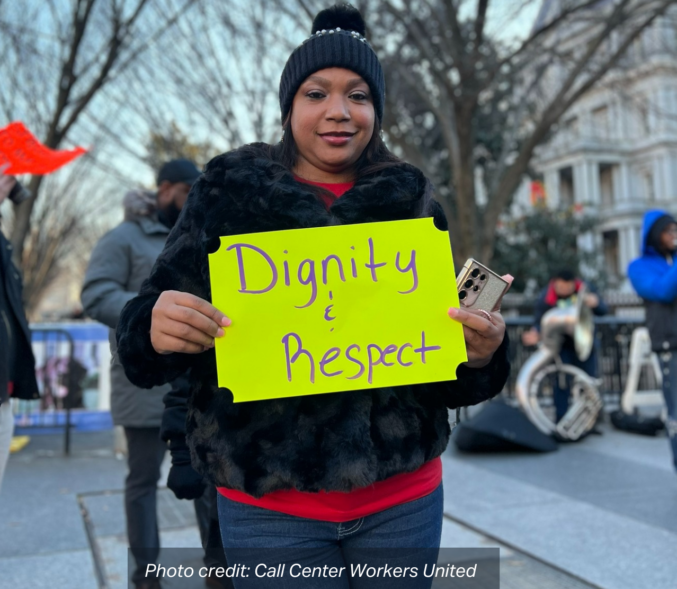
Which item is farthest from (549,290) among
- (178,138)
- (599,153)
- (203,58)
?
(599,153)

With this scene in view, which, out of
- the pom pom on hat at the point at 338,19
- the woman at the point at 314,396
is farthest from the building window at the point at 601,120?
the woman at the point at 314,396

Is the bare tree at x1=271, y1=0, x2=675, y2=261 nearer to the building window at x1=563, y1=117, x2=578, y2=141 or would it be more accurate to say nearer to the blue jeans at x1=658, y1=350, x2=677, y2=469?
the building window at x1=563, y1=117, x2=578, y2=141

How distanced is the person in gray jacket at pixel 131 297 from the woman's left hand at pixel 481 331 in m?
2.13

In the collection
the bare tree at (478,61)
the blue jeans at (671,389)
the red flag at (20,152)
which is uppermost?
the bare tree at (478,61)

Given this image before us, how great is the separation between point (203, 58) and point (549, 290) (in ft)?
22.7

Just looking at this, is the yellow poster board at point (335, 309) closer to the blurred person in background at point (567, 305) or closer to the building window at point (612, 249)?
the blurred person in background at point (567, 305)

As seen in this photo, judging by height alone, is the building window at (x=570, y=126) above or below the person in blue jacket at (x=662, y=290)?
above

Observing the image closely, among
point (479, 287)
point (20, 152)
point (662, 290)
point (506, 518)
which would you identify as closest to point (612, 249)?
point (662, 290)

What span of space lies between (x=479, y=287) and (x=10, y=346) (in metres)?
2.19

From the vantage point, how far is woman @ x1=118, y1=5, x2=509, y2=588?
1.54 meters

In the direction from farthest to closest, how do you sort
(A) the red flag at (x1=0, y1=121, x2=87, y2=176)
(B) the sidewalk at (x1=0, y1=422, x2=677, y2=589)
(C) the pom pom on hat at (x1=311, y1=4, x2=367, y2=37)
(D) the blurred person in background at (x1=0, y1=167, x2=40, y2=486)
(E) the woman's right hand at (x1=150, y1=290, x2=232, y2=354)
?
A: 1. (B) the sidewalk at (x1=0, y1=422, x2=677, y2=589)
2. (A) the red flag at (x1=0, y1=121, x2=87, y2=176)
3. (D) the blurred person in background at (x1=0, y1=167, x2=40, y2=486)
4. (C) the pom pom on hat at (x1=311, y1=4, x2=367, y2=37)
5. (E) the woman's right hand at (x1=150, y1=290, x2=232, y2=354)

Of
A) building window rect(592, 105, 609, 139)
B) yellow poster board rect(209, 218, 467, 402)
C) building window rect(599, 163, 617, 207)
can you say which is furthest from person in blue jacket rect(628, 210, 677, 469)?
building window rect(599, 163, 617, 207)

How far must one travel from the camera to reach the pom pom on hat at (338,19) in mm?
1890

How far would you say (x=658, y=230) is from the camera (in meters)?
5.09
